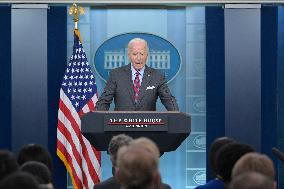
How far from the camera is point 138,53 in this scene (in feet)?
22.1

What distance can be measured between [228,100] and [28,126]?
2.47 meters

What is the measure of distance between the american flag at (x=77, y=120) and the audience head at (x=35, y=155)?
13.8 feet

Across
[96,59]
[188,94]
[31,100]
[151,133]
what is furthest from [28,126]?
[151,133]

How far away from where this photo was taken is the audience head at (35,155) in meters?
4.95

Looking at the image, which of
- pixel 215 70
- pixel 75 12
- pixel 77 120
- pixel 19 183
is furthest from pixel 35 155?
pixel 215 70

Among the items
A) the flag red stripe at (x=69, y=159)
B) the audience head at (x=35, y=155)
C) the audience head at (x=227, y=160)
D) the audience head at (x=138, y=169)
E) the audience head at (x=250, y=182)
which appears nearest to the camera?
the audience head at (x=250, y=182)

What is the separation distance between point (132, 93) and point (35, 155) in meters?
1.88

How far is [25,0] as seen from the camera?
952 centimetres

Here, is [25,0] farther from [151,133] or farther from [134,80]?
[151,133]

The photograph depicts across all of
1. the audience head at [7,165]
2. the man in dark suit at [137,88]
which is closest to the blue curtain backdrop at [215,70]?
the man in dark suit at [137,88]

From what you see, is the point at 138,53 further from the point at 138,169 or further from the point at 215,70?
the point at 138,169

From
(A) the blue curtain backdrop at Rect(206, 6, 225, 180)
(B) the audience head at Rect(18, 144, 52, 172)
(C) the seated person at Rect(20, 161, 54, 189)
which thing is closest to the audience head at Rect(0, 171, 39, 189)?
(C) the seated person at Rect(20, 161, 54, 189)

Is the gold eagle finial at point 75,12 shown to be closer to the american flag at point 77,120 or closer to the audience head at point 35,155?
the american flag at point 77,120

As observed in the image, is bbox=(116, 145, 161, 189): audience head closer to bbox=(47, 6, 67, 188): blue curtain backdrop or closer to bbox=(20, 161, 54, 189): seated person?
bbox=(20, 161, 54, 189): seated person
